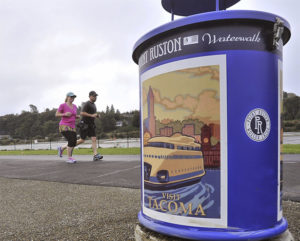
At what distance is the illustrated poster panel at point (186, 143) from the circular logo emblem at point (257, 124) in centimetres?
17

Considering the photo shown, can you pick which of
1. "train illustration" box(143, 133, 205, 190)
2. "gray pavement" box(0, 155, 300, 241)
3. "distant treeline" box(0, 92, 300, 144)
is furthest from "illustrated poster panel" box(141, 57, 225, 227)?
"distant treeline" box(0, 92, 300, 144)

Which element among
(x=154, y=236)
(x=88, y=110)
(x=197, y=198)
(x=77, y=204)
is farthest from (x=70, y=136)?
(x=197, y=198)

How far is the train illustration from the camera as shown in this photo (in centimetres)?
167

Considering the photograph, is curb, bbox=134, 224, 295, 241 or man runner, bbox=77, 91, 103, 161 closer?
curb, bbox=134, 224, 295, 241

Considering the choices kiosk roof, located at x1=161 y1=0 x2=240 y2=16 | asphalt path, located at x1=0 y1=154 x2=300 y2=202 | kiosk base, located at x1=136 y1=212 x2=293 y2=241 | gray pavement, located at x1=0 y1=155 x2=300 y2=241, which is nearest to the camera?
kiosk base, located at x1=136 y1=212 x2=293 y2=241

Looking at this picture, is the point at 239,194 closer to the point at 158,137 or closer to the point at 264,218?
the point at 264,218

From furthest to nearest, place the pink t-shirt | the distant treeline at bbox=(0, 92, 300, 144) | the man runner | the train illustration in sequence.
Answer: the distant treeline at bbox=(0, 92, 300, 144) → the man runner → the pink t-shirt → the train illustration

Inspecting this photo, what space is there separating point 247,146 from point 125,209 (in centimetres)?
231

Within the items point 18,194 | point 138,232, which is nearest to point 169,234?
point 138,232

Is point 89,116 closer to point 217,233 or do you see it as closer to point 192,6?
point 192,6

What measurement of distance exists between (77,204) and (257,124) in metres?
2.96

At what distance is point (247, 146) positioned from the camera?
1572mm

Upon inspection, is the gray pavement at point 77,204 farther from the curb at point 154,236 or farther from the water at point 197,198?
the water at point 197,198

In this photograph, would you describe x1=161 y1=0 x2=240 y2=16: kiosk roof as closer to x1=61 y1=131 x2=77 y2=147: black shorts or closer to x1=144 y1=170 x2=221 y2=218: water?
x1=144 y1=170 x2=221 y2=218: water
